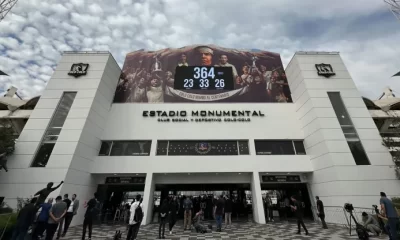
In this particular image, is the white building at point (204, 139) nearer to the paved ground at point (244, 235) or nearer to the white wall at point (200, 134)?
the white wall at point (200, 134)

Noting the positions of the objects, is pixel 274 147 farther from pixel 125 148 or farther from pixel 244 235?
pixel 125 148

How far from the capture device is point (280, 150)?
1546cm

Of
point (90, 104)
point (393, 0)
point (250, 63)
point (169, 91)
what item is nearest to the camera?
point (393, 0)

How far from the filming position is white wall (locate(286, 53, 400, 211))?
12.1 metres

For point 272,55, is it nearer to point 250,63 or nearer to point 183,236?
point 250,63

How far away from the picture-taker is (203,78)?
63.6 feet

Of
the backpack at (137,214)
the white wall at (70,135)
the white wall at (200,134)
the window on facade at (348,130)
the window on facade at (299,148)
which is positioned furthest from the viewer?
the window on facade at (299,148)

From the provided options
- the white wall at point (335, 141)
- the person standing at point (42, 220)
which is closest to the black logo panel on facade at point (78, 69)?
the person standing at point (42, 220)

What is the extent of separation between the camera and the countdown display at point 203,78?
1889 cm

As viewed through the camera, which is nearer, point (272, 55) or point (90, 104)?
point (90, 104)

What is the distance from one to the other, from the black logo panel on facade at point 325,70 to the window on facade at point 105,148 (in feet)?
61.5

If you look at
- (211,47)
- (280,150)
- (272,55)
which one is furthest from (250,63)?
(280,150)

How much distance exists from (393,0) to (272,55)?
9.81 m

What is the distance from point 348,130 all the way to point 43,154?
21.5 meters
